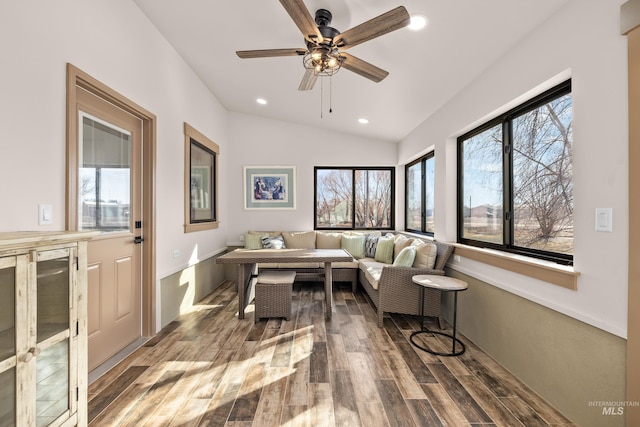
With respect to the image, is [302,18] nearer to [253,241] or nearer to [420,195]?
[420,195]

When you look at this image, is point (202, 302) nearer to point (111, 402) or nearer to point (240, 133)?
point (111, 402)

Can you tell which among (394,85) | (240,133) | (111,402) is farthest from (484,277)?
(240,133)

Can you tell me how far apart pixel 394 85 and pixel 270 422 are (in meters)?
3.32

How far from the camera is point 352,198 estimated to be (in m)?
5.62

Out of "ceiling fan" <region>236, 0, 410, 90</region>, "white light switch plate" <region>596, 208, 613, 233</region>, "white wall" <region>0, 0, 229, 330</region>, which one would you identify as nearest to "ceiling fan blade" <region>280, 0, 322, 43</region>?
"ceiling fan" <region>236, 0, 410, 90</region>

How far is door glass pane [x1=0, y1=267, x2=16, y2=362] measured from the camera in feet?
3.56

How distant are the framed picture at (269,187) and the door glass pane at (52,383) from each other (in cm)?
420

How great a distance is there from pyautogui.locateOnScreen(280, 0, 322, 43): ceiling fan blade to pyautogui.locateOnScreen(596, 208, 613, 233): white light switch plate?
1994 mm

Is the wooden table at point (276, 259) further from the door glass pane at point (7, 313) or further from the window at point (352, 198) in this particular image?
the door glass pane at point (7, 313)

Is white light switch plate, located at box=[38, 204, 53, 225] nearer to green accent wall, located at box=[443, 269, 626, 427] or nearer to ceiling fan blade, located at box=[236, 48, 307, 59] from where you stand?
ceiling fan blade, located at box=[236, 48, 307, 59]

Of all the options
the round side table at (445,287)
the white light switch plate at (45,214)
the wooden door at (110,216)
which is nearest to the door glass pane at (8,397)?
the white light switch plate at (45,214)

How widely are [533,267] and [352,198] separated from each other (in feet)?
12.3

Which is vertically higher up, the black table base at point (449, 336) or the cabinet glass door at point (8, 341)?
the cabinet glass door at point (8, 341)

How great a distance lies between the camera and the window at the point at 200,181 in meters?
3.73
